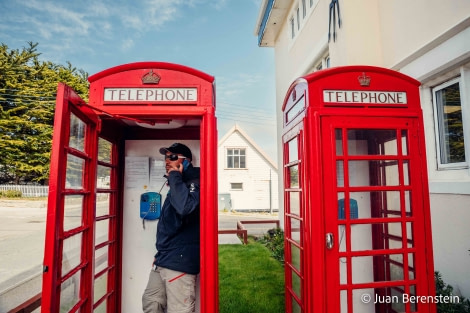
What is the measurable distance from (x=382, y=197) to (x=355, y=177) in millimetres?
416

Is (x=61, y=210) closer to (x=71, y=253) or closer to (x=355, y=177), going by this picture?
(x=71, y=253)

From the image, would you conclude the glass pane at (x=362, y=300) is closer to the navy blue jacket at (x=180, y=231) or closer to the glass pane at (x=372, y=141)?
the glass pane at (x=372, y=141)

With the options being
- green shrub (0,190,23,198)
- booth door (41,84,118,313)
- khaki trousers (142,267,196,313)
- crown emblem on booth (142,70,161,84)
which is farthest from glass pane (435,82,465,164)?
green shrub (0,190,23,198)

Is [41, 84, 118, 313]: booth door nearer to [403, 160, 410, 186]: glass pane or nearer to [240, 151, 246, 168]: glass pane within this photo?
[403, 160, 410, 186]: glass pane

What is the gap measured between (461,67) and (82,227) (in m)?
4.16

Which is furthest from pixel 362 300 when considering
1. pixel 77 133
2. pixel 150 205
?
pixel 77 133

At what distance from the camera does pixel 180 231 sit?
3061 mm

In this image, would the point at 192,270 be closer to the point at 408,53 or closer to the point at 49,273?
the point at 49,273

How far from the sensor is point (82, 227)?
8.71ft

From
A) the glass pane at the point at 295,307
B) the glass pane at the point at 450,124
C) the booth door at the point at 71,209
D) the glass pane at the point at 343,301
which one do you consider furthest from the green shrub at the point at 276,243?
the booth door at the point at 71,209

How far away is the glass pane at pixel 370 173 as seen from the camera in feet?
10.4

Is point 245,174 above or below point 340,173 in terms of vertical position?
above

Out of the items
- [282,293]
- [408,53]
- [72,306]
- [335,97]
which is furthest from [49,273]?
[408,53]

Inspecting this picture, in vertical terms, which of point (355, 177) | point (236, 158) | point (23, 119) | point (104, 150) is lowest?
point (355, 177)
